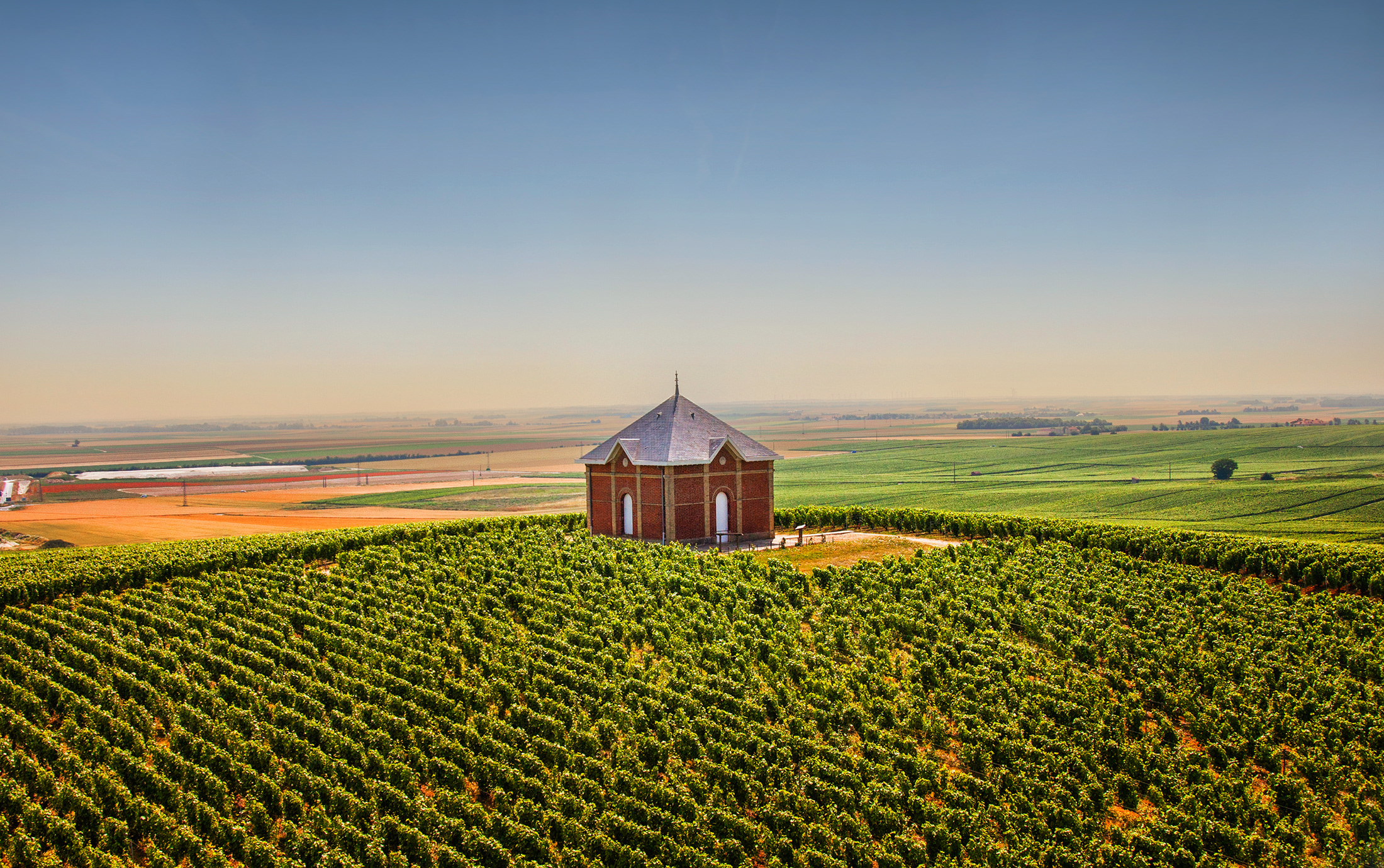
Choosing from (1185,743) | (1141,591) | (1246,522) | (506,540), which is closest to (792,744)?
(1185,743)

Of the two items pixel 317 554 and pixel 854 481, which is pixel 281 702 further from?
pixel 854 481

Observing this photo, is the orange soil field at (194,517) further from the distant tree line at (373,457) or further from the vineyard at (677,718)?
the distant tree line at (373,457)

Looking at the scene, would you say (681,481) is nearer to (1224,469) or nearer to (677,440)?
(677,440)

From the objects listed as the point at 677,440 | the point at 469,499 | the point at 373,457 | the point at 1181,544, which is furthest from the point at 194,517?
the point at 373,457

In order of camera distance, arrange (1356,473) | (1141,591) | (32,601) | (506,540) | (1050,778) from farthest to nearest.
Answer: (1356,473) → (506,540) → (1141,591) → (32,601) → (1050,778)

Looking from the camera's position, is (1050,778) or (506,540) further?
(506,540)
